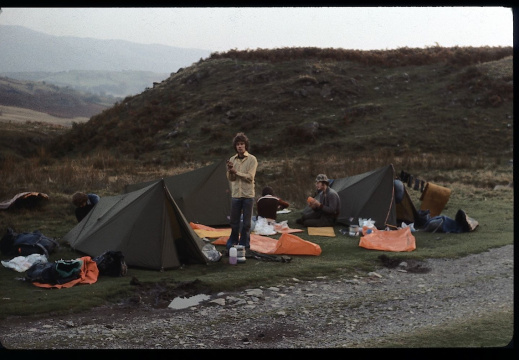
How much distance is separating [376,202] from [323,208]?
1186 millimetres

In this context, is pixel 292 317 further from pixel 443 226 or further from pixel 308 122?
pixel 308 122

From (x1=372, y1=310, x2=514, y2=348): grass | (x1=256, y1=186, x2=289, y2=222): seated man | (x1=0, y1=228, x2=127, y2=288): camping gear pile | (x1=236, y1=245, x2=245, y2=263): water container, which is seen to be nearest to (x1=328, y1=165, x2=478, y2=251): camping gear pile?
(x1=256, y1=186, x2=289, y2=222): seated man

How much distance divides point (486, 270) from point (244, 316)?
4.43 metres

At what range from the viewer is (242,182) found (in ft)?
29.7

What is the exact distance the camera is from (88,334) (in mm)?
5676

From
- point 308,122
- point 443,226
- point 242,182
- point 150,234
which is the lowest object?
point 443,226

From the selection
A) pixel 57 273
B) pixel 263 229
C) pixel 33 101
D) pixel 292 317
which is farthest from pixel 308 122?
pixel 292 317

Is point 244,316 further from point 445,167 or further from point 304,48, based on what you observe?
point 304,48

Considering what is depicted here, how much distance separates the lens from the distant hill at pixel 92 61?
194ft

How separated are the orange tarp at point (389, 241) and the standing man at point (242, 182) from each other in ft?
7.86

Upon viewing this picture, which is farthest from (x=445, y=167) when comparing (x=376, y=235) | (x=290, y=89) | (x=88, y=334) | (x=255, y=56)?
(x=255, y=56)

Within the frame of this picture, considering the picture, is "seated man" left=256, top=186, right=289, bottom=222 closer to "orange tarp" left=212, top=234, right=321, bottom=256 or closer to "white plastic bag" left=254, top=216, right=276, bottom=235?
"white plastic bag" left=254, top=216, right=276, bottom=235

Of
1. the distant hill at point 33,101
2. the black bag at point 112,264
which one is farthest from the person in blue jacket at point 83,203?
the distant hill at point 33,101

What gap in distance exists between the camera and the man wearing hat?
11.8 meters
